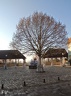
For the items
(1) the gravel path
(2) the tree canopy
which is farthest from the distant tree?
(1) the gravel path

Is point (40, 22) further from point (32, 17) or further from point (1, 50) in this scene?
point (1, 50)

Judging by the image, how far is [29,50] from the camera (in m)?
37.0

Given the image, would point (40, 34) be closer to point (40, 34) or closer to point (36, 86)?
point (40, 34)

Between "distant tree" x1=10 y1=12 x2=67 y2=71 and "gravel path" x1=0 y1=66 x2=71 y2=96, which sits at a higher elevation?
"distant tree" x1=10 y1=12 x2=67 y2=71

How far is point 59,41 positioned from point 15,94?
23.8m

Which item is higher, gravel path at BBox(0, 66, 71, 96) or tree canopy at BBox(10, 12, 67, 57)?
tree canopy at BBox(10, 12, 67, 57)

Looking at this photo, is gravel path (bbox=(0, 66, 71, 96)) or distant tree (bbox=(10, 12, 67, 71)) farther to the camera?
distant tree (bbox=(10, 12, 67, 71))

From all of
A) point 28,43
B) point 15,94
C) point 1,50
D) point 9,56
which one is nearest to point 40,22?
point 28,43

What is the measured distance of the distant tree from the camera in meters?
36.3

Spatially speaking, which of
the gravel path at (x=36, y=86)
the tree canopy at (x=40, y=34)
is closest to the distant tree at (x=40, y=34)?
the tree canopy at (x=40, y=34)

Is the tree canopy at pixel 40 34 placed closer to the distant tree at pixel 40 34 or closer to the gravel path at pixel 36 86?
the distant tree at pixel 40 34

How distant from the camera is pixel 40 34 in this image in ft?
120

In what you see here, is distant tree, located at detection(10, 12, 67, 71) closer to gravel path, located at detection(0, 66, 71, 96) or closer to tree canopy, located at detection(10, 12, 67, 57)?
tree canopy, located at detection(10, 12, 67, 57)

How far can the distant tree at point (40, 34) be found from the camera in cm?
3634
